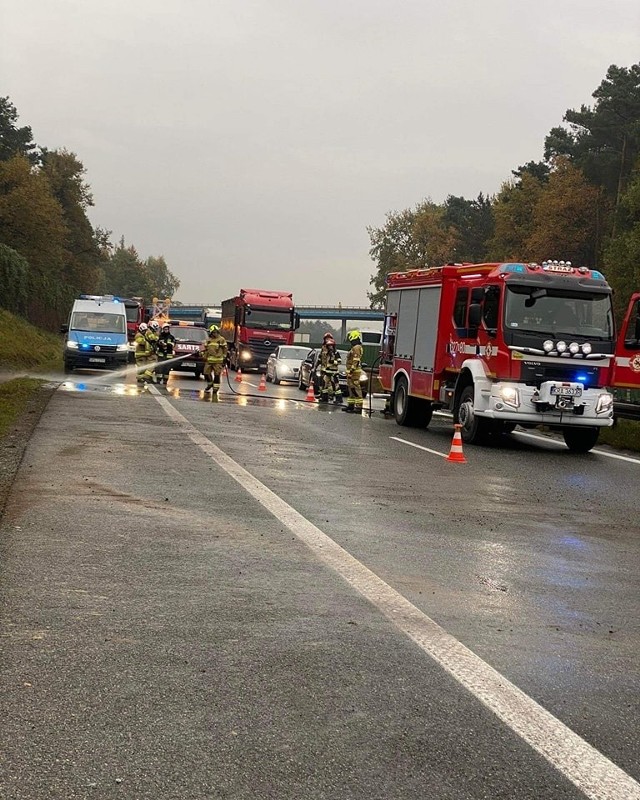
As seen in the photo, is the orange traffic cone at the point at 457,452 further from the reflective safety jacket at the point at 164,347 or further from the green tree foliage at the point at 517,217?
the green tree foliage at the point at 517,217

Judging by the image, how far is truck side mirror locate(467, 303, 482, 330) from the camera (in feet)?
55.8

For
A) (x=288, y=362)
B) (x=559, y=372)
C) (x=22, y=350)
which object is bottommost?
(x=22, y=350)

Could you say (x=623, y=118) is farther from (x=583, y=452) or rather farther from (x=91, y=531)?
(x=91, y=531)

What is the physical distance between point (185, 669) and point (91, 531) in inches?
125

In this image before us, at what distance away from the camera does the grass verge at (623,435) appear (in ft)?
60.0

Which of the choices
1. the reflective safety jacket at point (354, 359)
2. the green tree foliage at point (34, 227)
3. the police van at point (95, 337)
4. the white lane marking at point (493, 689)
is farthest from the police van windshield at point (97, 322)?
the green tree foliage at point (34, 227)

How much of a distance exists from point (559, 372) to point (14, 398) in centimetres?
1003

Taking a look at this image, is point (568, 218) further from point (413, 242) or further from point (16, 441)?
point (16, 441)

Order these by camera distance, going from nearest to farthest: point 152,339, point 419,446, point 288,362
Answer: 1. point 419,446
2. point 152,339
3. point 288,362

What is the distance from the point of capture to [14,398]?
19.9 metres

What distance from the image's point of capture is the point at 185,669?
450 centimetres

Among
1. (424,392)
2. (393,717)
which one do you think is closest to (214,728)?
(393,717)

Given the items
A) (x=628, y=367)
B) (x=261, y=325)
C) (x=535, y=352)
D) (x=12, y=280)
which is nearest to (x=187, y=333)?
(x=261, y=325)

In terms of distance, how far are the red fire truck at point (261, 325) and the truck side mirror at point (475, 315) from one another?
28477mm
